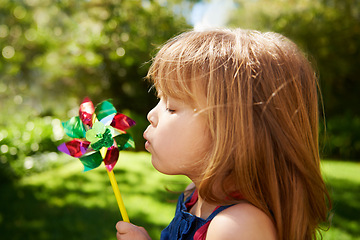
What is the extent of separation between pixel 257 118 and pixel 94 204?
3342mm

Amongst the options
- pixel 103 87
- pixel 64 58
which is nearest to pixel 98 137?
pixel 64 58

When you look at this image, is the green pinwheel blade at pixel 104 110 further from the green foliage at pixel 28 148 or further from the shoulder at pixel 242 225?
the green foliage at pixel 28 148

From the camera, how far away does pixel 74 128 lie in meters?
1.47

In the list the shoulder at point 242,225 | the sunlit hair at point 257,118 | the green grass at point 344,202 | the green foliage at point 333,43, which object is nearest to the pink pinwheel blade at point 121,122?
the sunlit hair at point 257,118

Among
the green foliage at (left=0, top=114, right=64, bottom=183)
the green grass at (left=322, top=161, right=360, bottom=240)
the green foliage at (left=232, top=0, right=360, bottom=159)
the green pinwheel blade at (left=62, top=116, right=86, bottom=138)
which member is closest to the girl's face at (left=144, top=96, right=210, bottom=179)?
the green pinwheel blade at (left=62, top=116, right=86, bottom=138)

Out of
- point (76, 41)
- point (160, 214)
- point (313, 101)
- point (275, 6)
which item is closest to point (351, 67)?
point (275, 6)

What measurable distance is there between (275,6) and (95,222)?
9051 mm

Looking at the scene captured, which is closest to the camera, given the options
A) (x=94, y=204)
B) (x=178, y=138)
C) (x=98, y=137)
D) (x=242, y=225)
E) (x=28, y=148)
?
(x=242, y=225)

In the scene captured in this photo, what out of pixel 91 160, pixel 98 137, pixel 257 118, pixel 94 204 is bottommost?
pixel 94 204

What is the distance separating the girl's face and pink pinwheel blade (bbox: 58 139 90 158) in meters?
0.35

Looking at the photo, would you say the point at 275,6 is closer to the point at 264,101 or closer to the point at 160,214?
the point at 160,214

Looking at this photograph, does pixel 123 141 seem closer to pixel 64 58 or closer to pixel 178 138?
pixel 178 138

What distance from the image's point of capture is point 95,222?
358 cm

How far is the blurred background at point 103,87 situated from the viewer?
3.69 meters
